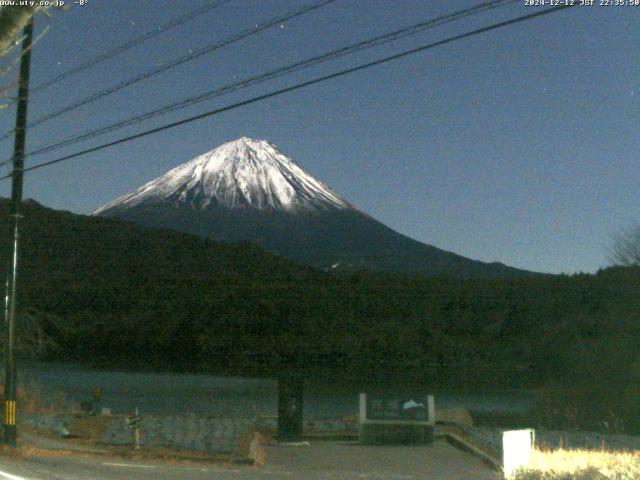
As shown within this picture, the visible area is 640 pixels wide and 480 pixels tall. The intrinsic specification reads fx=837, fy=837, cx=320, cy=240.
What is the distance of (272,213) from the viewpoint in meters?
113

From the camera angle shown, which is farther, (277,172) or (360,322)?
(277,172)

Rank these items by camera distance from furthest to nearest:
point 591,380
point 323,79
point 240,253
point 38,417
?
point 240,253 → point 591,380 → point 38,417 → point 323,79

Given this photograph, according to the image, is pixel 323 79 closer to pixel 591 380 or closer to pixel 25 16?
pixel 25 16

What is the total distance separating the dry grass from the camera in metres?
8.97

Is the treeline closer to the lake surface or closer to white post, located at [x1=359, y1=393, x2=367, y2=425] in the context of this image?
the lake surface

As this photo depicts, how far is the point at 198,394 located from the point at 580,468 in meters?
34.7

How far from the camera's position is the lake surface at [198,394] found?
117ft

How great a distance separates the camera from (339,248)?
10325 centimetres

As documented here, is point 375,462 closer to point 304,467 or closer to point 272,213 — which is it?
point 304,467

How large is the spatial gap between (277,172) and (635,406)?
79.0 metres

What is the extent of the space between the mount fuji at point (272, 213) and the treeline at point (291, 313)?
28833 millimetres

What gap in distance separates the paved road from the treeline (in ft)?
90.3

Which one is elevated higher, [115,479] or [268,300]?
[268,300]

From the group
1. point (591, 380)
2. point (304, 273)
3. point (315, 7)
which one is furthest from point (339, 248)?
point (315, 7)
